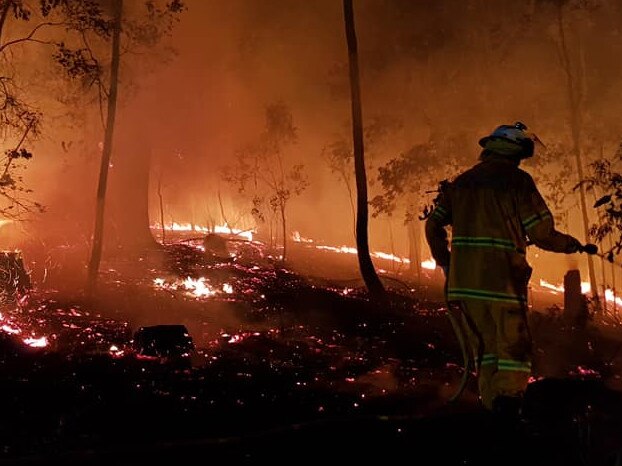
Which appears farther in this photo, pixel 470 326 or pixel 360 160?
pixel 360 160

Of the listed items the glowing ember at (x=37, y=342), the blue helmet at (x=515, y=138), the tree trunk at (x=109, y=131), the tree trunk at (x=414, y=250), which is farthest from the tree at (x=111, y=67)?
the tree trunk at (x=414, y=250)

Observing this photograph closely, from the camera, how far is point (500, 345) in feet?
12.5

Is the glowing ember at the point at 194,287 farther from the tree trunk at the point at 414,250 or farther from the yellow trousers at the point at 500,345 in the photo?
the tree trunk at the point at 414,250

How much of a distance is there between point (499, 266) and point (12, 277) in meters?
11.3

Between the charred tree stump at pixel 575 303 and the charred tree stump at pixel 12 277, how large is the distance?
1156 cm

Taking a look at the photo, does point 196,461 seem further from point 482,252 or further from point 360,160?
point 360,160

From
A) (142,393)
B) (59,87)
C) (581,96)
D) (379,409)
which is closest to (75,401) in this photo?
(142,393)

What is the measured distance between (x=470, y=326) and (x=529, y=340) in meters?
0.41

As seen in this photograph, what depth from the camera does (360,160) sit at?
46.0ft

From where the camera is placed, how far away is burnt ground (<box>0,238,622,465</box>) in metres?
3.88

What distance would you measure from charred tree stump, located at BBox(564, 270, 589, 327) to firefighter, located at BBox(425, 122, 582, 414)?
8065mm

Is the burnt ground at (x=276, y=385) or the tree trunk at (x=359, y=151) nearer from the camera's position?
the burnt ground at (x=276, y=385)

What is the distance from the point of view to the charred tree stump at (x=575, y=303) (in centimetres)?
1109

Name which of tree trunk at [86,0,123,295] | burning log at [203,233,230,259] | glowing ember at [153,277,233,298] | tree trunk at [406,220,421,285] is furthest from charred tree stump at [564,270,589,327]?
tree trunk at [406,220,421,285]
